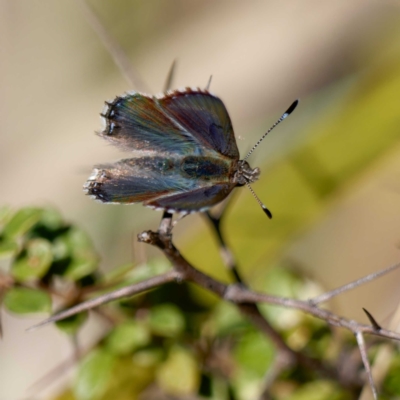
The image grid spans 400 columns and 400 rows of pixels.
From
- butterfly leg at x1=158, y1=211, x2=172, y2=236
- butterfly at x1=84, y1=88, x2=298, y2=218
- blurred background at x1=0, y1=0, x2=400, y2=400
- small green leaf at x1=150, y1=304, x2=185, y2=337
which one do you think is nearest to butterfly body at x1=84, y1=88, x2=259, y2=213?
butterfly at x1=84, y1=88, x2=298, y2=218

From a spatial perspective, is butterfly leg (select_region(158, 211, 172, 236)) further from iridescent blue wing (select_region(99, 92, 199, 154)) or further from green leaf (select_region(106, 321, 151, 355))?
green leaf (select_region(106, 321, 151, 355))

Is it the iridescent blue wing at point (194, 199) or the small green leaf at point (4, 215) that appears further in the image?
the small green leaf at point (4, 215)

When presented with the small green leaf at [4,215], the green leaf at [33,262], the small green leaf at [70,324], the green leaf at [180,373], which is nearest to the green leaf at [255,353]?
the green leaf at [180,373]

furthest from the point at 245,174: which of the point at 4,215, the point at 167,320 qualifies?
the point at 4,215

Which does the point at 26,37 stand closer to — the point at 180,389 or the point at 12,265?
the point at 12,265

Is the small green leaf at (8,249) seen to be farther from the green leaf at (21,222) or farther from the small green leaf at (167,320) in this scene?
the small green leaf at (167,320)
